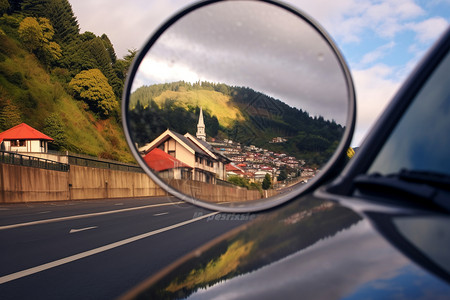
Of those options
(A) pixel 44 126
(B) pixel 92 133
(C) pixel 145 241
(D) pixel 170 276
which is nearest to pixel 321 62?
(D) pixel 170 276

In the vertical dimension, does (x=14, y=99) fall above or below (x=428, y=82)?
above

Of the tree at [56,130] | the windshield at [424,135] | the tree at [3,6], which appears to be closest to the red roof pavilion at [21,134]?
the tree at [56,130]

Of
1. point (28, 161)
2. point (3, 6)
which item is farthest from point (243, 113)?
point (3, 6)

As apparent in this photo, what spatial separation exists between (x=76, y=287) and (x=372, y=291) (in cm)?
437

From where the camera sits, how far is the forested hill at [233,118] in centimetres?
143

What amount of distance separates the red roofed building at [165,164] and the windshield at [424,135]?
2.48 ft

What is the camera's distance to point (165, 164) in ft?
5.59

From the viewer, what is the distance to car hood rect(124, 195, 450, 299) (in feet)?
2.51

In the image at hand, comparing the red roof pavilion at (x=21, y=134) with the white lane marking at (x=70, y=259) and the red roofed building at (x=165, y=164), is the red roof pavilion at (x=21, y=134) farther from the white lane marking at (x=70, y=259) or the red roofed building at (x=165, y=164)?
the red roofed building at (x=165, y=164)

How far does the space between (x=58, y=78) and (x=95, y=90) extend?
8.89m

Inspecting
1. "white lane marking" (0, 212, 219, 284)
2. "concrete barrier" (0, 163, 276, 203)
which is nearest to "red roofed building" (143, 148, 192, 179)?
"white lane marking" (0, 212, 219, 284)

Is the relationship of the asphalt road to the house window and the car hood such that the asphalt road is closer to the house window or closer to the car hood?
the car hood

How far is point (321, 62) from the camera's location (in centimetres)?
134

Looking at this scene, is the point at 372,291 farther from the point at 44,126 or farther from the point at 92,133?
the point at 92,133
